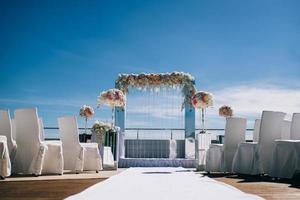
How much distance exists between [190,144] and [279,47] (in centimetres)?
365

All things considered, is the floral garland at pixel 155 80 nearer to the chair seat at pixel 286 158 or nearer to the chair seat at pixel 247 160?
the chair seat at pixel 247 160

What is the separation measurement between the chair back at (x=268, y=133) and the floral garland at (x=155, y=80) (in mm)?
5713

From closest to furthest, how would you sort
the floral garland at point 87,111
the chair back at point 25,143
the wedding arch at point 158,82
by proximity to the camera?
1. the chair back at point 25,143
2. the floral garland at point 87,111
3. the wedding arch at point 158,82

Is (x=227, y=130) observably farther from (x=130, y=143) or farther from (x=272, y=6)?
(x=130, y=143)

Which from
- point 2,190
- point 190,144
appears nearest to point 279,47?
point 190,144

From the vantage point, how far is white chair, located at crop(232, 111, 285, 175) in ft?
17.0

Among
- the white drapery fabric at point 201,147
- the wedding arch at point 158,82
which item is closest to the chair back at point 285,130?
the white drapery fabric at point 201,147

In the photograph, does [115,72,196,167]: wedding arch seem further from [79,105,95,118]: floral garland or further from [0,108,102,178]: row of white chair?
[0,108,102,178]: row of white chair

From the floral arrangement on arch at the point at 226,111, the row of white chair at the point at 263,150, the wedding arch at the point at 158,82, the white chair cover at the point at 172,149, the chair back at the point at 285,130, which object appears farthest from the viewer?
the wedding arch at the point at 158,82

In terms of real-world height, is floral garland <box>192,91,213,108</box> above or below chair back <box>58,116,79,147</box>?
above

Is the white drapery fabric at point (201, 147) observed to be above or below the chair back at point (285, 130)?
below

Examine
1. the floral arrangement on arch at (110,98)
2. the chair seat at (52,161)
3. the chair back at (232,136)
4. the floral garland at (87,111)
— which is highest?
the floral arrangement on arch at (110,98)

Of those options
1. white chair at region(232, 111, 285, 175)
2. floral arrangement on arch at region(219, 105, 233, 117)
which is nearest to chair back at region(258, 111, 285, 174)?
white chair at region(232, 111, 285, 175)

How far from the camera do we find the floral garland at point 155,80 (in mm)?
Result: 11008
